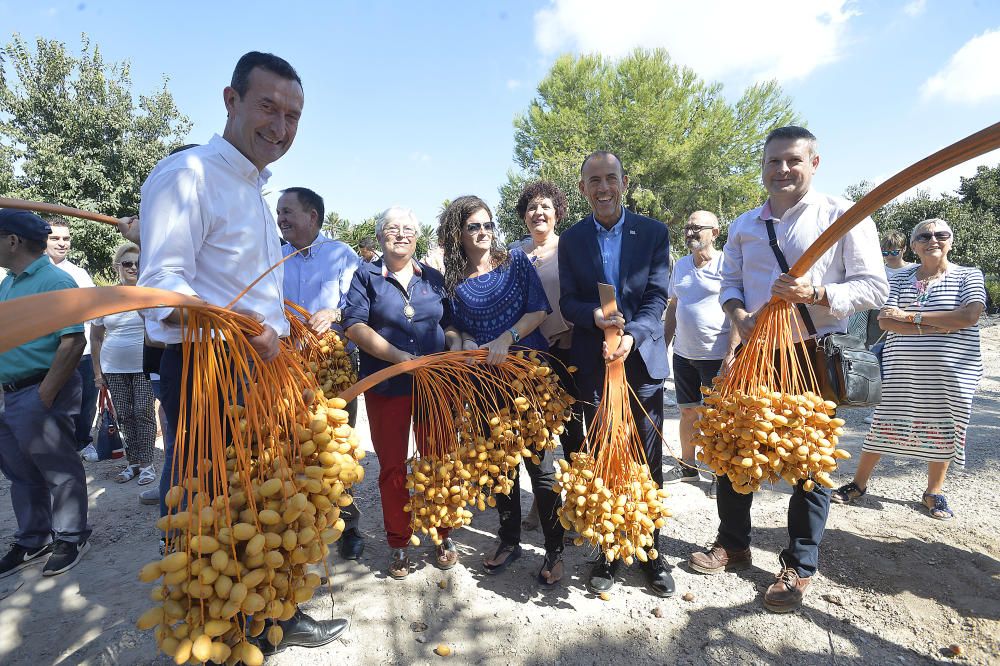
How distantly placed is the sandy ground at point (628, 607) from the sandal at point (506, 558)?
0.18 feet

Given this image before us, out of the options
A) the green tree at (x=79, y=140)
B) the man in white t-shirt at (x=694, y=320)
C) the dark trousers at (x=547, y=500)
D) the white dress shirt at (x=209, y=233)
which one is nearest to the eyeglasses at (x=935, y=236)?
the man in white t-shirt at (x=694, y=320)

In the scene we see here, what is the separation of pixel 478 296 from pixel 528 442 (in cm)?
94

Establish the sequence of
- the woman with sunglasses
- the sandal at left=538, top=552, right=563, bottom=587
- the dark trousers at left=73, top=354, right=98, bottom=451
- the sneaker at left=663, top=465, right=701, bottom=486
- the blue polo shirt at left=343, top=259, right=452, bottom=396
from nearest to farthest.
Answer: the sandal at left=538, top=552, right=563, bottom=587 < the blue polo shirt at left=343, top=259, right=452, bottom=396 < the dark trousers at left=73, top=354, right=98, bottom=451 < the sneaker at left=663, top=465, right=701, bottom=486 < the woman with sunglasses

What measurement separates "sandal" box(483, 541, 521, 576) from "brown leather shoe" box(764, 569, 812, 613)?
1.43 m

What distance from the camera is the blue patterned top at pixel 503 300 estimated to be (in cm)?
309

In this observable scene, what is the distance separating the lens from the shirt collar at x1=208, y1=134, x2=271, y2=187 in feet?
6.71

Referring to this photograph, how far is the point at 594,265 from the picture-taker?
114 inches

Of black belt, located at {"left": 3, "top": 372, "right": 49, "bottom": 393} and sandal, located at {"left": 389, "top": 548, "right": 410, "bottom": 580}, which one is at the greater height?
black belt, located at {"left": 3, "top": 372, "right": 49, "bottom": 393}

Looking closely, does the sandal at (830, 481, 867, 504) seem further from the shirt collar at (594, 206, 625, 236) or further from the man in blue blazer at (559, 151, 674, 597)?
the shirt collar at (594, 206, 625, 236)

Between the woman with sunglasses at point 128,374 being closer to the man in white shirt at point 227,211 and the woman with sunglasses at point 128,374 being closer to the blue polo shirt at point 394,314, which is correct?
the blue polo shirt at point 394,314

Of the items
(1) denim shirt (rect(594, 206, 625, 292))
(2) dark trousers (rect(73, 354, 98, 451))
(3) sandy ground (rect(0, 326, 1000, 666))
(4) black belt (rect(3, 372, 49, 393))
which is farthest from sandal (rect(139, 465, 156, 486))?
(1) denim shirt (rect(594, 206, 625, 292))

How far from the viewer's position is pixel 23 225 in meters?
3.22

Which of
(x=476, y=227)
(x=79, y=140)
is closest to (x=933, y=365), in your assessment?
(x=476, y=227)

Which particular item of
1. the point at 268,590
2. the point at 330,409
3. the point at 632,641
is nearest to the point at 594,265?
the point at 330,409
